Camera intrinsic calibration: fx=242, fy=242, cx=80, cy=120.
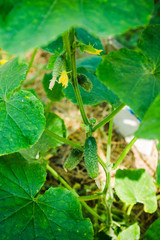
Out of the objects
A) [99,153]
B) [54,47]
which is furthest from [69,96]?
[99,153]

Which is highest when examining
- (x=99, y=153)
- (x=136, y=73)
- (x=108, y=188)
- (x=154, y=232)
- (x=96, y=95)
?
(x=136, y=73)

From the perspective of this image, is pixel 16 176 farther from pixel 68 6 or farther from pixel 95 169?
pixel 68 6

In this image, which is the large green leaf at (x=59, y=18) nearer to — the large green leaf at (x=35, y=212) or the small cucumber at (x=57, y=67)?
the small cucumber at (x=57, y=67)

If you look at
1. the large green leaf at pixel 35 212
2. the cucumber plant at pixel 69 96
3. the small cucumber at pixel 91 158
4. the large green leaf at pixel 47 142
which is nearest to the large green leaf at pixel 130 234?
the cucumber plant at pixel 69 96

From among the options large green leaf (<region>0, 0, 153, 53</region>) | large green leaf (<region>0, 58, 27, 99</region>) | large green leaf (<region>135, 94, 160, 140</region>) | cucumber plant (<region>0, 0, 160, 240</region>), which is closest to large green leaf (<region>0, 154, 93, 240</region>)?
cucumber plant (<region>0, 0, 160, 240</region>)

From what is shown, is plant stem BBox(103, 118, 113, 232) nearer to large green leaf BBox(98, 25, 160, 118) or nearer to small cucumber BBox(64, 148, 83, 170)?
small cucumber BBox(64, 148, 83, 170)

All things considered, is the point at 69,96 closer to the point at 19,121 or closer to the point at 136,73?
the point at 19,121

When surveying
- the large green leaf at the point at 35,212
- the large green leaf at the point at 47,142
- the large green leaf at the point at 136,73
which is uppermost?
the large green leaf at the point at 136,73

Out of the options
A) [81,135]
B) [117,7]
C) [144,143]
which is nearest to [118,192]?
[144,143]
